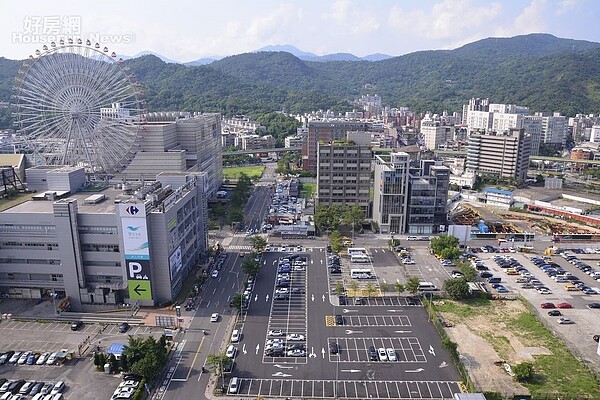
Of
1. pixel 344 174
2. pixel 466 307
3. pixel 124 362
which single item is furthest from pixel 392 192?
pixel 124 362

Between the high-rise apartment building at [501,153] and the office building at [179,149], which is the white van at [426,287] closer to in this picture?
the office building at [179,149]

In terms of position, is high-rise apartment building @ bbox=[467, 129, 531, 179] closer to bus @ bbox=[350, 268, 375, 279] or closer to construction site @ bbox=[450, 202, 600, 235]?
construction site @ bbox=[450, 202, 600, 235]

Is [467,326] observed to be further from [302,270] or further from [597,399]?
A: [302,270]

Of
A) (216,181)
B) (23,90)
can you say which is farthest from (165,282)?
(216,181)

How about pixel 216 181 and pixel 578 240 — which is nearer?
pixel 578 240

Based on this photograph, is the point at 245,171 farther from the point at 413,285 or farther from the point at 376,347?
the point at 376,347

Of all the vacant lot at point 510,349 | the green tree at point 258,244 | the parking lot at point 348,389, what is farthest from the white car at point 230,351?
the green tree at point 258,244
